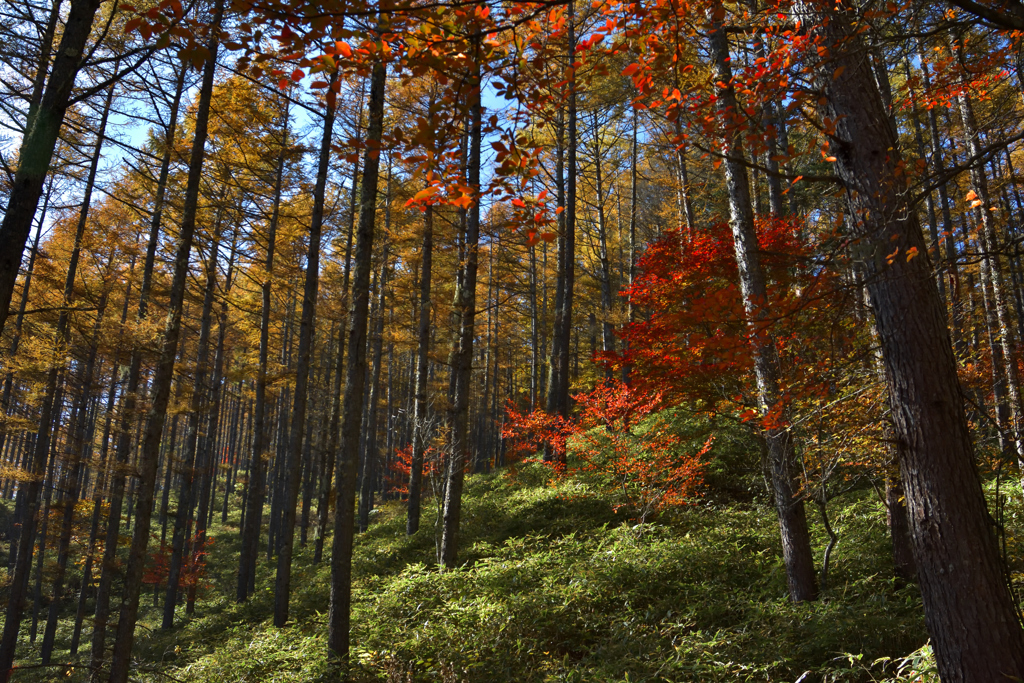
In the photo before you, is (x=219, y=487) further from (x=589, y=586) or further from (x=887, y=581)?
(x=887, y=581)

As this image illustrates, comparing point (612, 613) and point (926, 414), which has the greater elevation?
point (926, 414)

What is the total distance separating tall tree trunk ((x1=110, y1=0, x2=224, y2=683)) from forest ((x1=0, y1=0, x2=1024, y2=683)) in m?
0.04

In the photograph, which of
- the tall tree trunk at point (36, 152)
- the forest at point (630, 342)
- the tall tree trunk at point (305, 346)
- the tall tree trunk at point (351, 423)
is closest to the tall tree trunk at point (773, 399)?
the forest at point (630, 342)

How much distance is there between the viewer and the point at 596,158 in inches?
652

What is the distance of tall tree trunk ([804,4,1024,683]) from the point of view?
8.97ft

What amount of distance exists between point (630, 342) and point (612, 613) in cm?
451

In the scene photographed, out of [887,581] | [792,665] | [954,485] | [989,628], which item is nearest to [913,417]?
[954,485]

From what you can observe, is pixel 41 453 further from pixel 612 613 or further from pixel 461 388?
pixel 612 613

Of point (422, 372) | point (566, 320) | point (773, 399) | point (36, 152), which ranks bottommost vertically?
point (773, 399)

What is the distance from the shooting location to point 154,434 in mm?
5922

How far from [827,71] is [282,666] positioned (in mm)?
7981

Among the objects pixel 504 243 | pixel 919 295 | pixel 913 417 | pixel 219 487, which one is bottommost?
pixel 219 487

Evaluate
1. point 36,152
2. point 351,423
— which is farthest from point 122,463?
point 36,152

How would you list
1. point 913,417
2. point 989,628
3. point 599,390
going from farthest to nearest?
point 599,390, point 913,417, point 989,628
